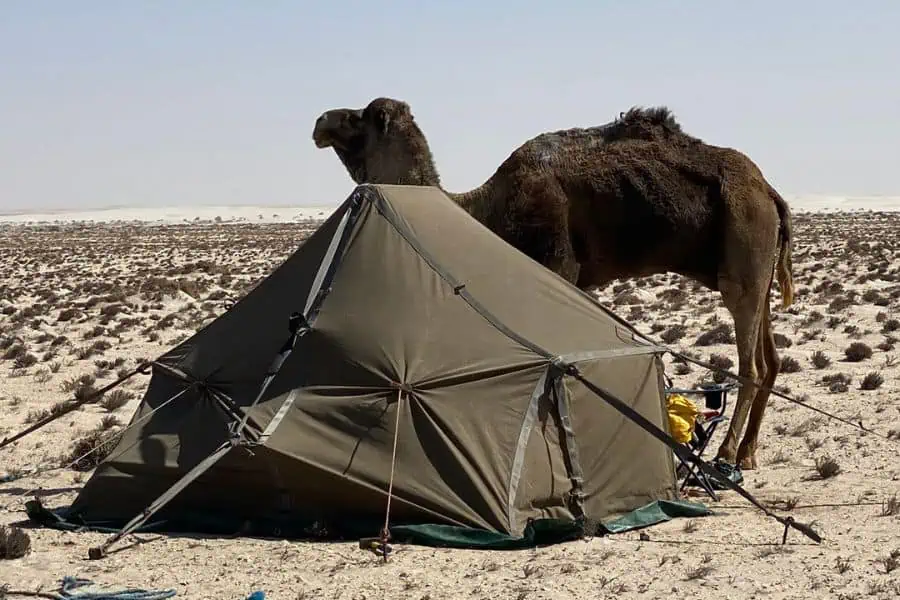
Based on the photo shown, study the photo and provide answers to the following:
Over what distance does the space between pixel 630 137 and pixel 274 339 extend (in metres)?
4.17

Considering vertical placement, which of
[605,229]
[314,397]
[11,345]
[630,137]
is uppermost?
[630,137]

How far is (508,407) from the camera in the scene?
722 centimetres

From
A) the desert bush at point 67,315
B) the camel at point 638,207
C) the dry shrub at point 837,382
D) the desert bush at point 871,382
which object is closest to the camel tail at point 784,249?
the camel at point 638,207

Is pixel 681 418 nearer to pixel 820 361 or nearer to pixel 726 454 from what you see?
pixel 726 454

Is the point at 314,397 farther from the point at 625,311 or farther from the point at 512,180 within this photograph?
the point at 625,311

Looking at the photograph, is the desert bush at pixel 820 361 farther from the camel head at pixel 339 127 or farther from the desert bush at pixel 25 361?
the desert bush at pixel 25 361

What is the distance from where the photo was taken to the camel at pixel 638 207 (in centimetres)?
980

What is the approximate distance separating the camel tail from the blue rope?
6.51 meters

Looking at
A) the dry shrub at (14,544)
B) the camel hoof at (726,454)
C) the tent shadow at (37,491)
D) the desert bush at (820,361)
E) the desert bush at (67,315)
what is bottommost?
the desert bush at (67,315)

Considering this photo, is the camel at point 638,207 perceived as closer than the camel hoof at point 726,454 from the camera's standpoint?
No

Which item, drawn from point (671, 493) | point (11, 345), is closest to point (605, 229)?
point (671, 493)

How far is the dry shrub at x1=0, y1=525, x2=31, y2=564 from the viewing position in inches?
258

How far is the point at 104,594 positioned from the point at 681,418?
4.27 metres

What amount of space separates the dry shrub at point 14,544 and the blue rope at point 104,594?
2.25 ft
